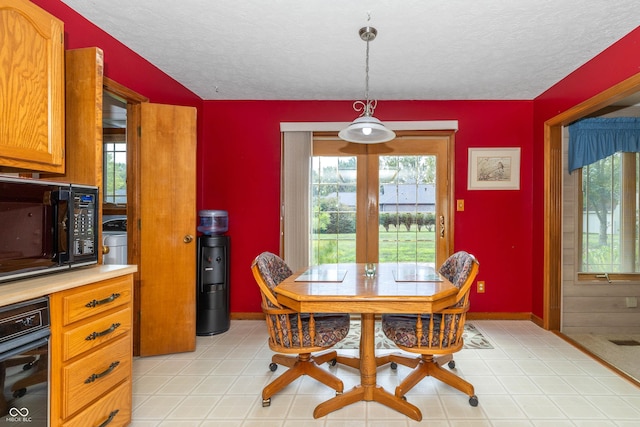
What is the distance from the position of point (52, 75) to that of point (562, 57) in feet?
11.6

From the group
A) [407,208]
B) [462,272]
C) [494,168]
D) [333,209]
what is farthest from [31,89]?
[494,168]

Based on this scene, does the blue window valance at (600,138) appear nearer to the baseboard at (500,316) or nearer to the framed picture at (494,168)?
the framed picture at (494,168)

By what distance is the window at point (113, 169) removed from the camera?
4.28 meters

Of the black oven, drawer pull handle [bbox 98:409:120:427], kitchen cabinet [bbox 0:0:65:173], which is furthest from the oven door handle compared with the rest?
kitchen cabinet [bbox 0:0:65:173]

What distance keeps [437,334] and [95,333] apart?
1819 mm

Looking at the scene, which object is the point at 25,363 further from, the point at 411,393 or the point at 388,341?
the point at 388,341

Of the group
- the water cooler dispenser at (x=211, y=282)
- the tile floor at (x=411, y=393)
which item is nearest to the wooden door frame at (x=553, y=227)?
the tile floor at (x=411, y=393)

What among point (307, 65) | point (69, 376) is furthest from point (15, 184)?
point (307, 65)

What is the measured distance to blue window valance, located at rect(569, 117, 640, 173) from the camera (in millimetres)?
3436

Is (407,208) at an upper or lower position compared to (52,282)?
upper

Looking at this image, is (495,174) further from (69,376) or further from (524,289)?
(69,376)

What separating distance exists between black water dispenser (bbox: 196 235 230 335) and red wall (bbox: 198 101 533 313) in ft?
1.64

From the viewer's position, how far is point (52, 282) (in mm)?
1432

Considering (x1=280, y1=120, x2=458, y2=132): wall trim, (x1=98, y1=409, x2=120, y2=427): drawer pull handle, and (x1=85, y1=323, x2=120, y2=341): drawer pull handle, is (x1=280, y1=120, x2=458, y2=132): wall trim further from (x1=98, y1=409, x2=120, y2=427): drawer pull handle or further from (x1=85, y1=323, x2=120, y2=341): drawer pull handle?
(x1=98, y1=409, x2=120, y2=427): drawer pull handle
